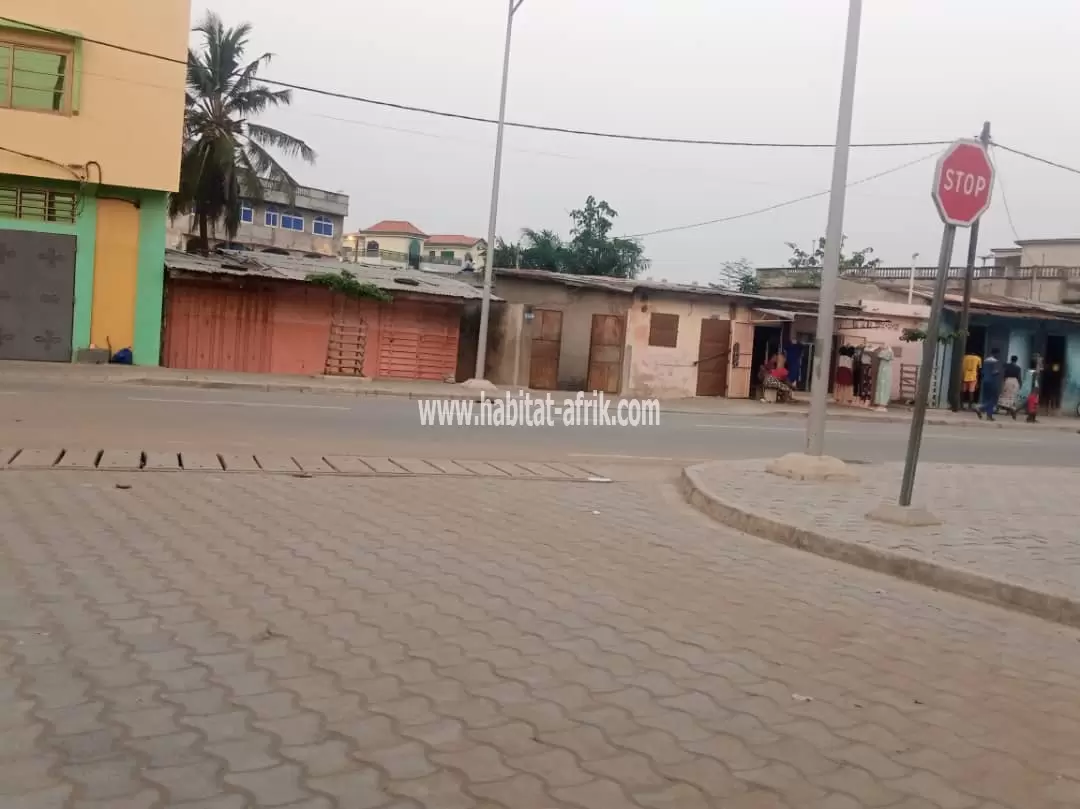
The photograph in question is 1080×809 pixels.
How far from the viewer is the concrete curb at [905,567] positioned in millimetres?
5684

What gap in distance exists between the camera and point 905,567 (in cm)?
649

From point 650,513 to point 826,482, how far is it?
278 centimetres

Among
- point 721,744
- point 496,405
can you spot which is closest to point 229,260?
point 496,405

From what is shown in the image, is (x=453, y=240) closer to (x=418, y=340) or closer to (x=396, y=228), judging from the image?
(x=396, y=228)

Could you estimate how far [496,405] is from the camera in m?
20.2

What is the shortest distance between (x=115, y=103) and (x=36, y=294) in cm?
441

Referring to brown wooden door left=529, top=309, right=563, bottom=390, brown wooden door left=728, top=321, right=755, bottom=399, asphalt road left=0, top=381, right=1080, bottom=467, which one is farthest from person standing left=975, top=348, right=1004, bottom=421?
brown wooden door left=529, top=309, right=563, bottom=390

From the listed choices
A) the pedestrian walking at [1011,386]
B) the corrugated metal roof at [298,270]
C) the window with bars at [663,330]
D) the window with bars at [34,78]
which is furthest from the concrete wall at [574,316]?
the window with bars at [34,78]

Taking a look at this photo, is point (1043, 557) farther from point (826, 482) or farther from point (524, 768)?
point (524, 768)

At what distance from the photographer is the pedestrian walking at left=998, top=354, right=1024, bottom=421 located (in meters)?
26.2

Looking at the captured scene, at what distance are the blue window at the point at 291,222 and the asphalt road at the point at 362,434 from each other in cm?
3526

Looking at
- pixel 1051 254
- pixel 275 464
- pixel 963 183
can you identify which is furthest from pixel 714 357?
pixel 1051 254

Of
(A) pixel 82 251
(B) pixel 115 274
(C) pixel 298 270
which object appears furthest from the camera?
(C) pixel 298 270

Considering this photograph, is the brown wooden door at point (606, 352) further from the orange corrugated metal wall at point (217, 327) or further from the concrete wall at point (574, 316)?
the orange corrugated metal wall at point (217, 327)
